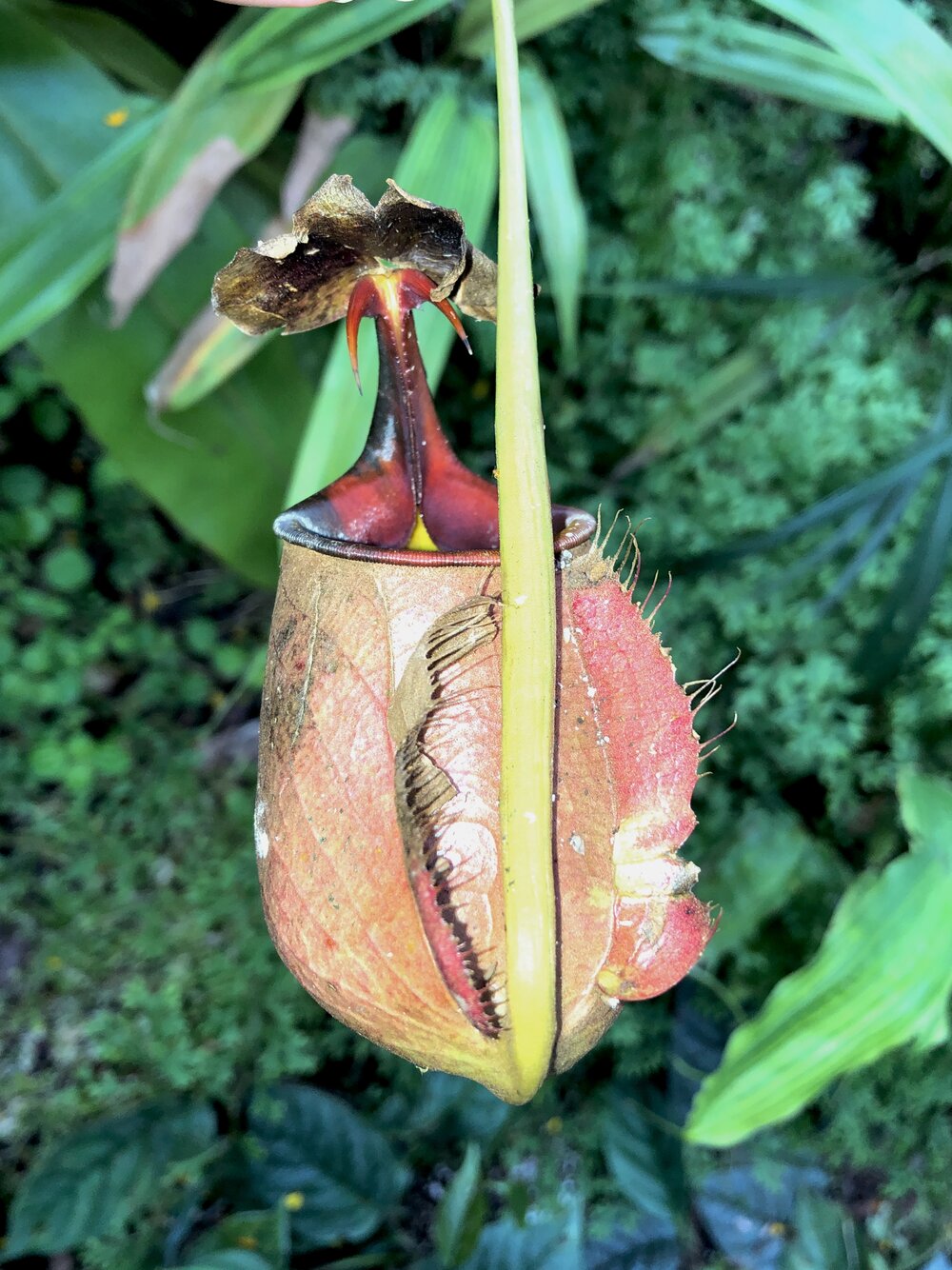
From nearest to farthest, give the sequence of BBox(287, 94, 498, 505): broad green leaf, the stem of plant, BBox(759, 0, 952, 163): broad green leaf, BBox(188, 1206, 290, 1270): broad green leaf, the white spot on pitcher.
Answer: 1. the stem of plant
2. the white spot on pitcher
3. BBox(759, 0, 952, 163): broad green leaf
4. BBox(287, 94, 498, 505): broad green leaf
5. BBox(188, 1206, 290, 1270): broad green leaf

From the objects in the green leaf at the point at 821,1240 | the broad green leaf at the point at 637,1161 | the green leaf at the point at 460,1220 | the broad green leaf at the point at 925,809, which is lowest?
the green leaf at the point at 821,1240

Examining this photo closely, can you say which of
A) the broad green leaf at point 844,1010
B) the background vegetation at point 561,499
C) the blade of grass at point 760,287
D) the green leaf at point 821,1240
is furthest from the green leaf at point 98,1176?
the blade of grass at point 760,287

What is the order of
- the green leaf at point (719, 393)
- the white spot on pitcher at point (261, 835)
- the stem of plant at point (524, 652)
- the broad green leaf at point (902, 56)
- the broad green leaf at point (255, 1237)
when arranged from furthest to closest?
the green leaf at point (719, 393) → the broad green leaf at point (255, 1237) → the broad green leaf at point (902, 56) → the white spot on pitcher at point (261, 835) → the stem of plant at point (524, 652)

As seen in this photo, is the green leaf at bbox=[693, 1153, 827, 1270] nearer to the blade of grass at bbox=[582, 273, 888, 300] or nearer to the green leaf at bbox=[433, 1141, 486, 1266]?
the green leaf at bbox=[433, 1141, 486, 1266]

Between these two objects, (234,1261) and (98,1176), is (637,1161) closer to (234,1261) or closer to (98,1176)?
(234,1261)

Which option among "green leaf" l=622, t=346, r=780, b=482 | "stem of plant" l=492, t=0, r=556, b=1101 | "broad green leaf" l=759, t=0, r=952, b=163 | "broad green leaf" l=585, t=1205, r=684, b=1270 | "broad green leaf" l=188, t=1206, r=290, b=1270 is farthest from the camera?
"broad green leaf" l=585, t=1205, r=684, b=1270

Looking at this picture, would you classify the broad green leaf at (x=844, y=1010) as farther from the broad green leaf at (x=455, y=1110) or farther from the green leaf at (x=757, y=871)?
the broad green leaf at (x=455, y=1110)

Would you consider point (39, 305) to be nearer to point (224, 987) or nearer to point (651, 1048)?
point (224, 987)

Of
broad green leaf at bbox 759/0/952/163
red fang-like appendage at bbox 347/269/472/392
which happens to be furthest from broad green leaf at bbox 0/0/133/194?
broad green leaf at bbox 759/0/952/163

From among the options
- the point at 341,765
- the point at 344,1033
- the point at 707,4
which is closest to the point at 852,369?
the point at 707,4
